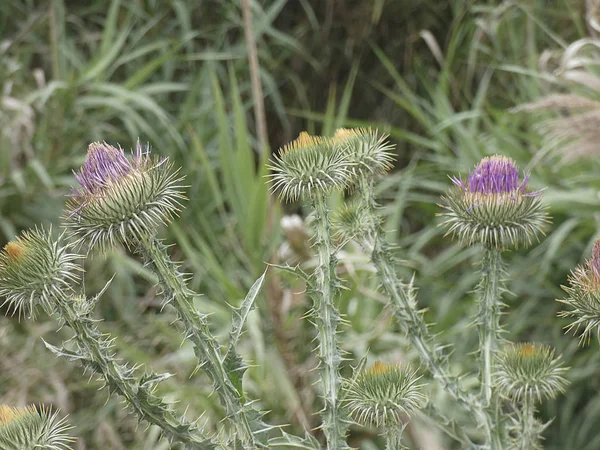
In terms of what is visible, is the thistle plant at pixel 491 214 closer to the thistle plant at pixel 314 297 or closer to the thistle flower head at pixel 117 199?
the thistle plant at pixel 314 297

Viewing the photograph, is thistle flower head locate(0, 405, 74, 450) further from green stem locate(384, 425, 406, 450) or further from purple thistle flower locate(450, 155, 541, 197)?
purple thistle flower locate(450, 155, 541, 197)

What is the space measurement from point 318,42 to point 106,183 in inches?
150

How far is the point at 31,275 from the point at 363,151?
512 mm

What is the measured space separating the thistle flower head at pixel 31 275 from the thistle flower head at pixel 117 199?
5cm

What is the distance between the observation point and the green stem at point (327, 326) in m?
1.02

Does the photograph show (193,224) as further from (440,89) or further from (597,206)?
(597,206)

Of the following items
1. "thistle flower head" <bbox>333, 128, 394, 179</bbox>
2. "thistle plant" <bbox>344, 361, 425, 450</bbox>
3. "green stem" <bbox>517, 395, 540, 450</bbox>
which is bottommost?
"thistle plant" <bbox>344, 361, 425, 450</bbox>

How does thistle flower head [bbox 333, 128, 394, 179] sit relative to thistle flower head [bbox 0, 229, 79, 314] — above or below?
above

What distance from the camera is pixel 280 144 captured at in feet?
15.4

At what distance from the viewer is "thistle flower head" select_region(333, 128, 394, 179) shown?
1193mm

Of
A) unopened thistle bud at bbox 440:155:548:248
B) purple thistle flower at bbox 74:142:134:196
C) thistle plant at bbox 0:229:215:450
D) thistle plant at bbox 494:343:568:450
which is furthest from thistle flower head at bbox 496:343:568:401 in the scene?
purple thistle flower at bbox 74:142:134:196

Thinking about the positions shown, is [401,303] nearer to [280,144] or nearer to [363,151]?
[363,151]

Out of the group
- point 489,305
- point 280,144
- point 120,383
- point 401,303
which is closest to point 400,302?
point 401,303

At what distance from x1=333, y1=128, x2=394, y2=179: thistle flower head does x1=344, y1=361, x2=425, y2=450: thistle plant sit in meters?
0.30
